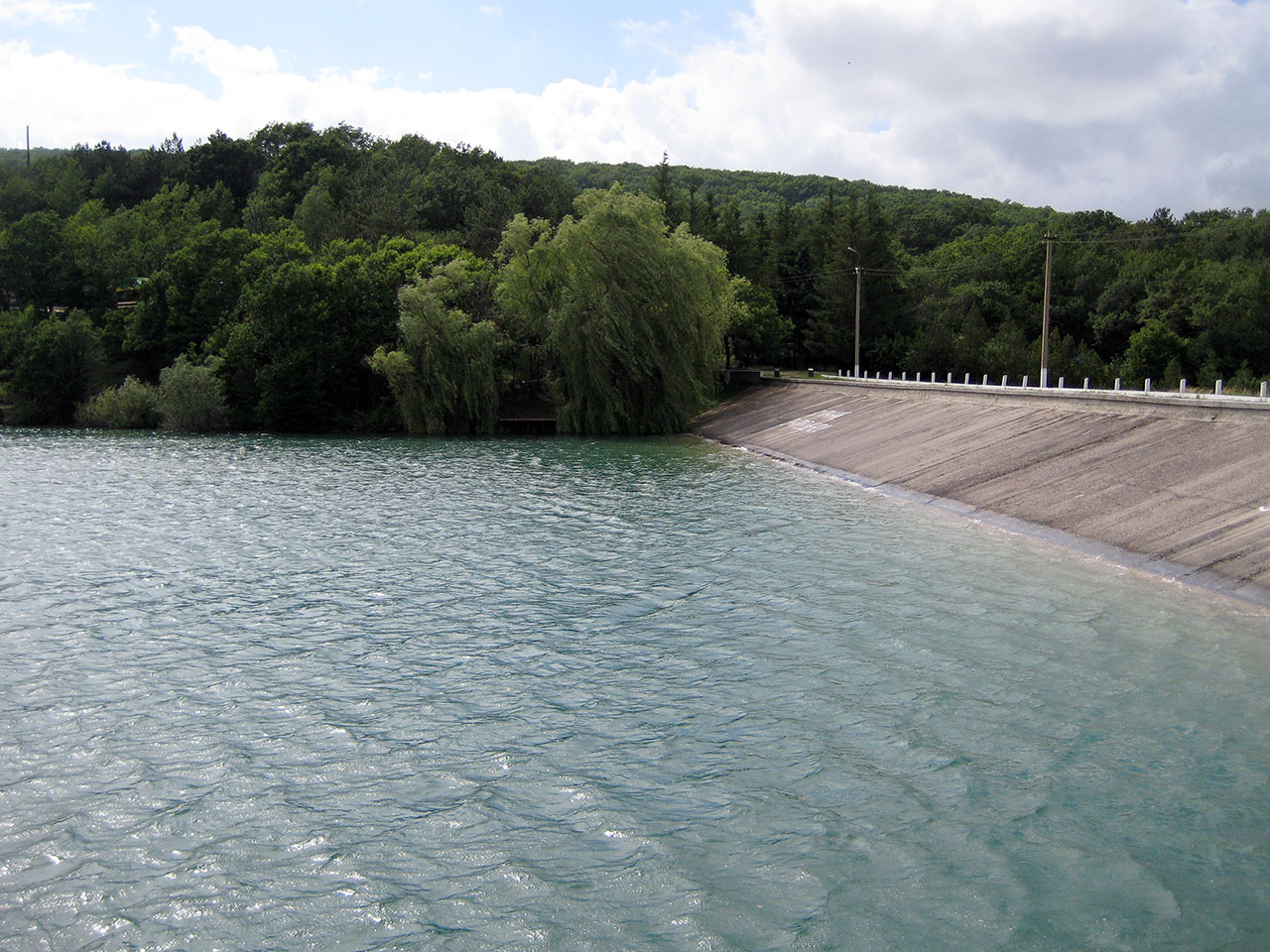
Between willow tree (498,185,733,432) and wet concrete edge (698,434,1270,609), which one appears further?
willow tree (498,185,733,432)

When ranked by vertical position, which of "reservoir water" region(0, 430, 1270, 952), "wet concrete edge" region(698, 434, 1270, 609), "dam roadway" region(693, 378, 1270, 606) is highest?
"dam roadway" region(693, 378, 1270, 606)

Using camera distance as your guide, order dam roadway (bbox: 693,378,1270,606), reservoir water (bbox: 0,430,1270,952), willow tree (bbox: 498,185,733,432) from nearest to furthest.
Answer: reservoir water (bbox: 0,430,1270,952), dam roadway (bbox: 693,378,1270,606), willow tree (bbox: 498,185,733,432)

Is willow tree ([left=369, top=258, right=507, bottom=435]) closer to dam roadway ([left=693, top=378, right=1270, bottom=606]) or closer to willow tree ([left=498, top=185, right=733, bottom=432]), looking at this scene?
willow tree ([left=498, top=185, right=733, bottom=432])

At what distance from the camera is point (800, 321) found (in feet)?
356

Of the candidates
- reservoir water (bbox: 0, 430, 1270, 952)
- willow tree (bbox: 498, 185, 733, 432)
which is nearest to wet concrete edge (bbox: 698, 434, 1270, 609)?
reservoir water (bbox: 0, 430, 1270, 952)

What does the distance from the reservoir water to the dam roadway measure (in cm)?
222

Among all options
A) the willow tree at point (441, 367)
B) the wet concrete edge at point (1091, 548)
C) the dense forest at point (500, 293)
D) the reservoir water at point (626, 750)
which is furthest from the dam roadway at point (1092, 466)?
the willow tree at point (441, 367)

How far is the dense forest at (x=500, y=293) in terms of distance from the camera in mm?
65250

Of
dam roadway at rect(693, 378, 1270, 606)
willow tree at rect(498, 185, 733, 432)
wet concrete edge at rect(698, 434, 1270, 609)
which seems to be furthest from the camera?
willow tree at rect(498, 185, 733, 432)

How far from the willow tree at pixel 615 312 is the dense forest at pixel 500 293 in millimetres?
154

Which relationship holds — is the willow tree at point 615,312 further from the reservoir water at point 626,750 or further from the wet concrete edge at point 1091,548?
the reservoir water at point 626,750

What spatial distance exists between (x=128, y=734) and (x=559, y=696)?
623 cm

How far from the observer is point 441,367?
65062 mm

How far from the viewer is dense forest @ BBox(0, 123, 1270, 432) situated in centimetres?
6525
